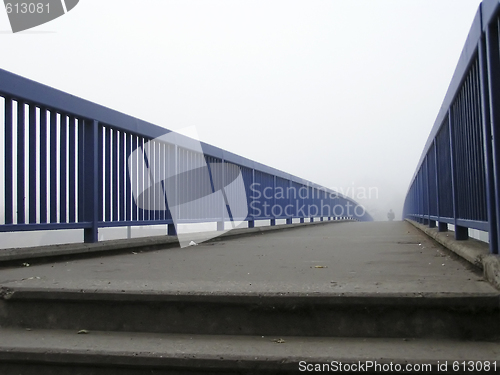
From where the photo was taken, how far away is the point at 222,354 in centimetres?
197

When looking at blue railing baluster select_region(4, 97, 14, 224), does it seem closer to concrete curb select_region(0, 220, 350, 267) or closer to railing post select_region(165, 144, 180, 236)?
concrete curb select_region(0, 220, 350, 267)

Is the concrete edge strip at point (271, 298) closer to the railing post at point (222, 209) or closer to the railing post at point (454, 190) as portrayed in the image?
the railing post at point (454, 190)

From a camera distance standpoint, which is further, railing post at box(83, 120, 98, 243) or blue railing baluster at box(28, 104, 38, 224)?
railing post at box(83, 120, 98, 243)

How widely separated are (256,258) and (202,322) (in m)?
2.15

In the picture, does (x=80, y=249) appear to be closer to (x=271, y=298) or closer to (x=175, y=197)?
(x=175, y=197)

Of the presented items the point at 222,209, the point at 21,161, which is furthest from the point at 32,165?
the point at 222,209

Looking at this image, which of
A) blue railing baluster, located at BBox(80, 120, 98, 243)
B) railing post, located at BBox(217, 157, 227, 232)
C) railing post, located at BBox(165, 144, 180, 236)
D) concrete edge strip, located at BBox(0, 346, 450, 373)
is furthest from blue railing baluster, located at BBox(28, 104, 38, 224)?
railing post, located at BBox(217, 157, 227, 232)

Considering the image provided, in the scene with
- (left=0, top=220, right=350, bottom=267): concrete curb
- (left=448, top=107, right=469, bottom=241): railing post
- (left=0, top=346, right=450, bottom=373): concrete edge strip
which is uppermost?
(left=448, top=107, right=469, bottom=241): railing post

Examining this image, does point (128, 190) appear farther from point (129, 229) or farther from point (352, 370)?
point (352, 370)

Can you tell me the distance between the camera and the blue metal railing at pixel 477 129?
2.66 metres

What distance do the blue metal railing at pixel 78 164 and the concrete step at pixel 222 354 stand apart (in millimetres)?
1836

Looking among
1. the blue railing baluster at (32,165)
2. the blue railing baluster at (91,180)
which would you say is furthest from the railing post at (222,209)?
the blue railing baluster at (32,165)

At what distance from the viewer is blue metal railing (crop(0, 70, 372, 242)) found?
382 centimetres

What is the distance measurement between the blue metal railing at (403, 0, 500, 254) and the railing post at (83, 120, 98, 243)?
3.46 m
